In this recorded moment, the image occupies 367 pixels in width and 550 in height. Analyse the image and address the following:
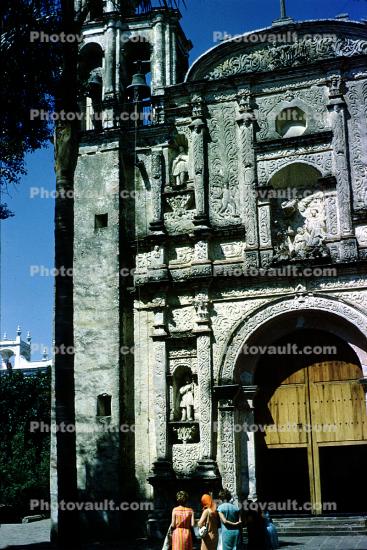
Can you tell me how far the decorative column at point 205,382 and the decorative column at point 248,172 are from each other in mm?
1403

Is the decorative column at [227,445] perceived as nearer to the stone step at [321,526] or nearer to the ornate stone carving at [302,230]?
the stone step at [321,526]

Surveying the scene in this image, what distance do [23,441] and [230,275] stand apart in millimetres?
15415

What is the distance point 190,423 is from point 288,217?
5091 mm

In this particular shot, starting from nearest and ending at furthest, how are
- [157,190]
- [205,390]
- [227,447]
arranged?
[227,447], [205,390], [157,190]

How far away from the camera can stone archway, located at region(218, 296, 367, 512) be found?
53.6 feet

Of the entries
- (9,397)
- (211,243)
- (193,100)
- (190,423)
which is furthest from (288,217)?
(9,397)

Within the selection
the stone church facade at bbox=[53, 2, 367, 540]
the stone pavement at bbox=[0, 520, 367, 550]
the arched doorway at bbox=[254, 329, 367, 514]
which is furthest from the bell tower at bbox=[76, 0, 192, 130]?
the stone pavement at bbox=[0, 520, 367, 550]

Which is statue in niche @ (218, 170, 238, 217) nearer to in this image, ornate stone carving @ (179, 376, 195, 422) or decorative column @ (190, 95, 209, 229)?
decorative column @ (190, 95, 209, 229)

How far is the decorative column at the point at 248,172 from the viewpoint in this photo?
17.3 metres

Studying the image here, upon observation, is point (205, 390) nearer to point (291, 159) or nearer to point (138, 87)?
point (291, 159)

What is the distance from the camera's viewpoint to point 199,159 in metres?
18.2

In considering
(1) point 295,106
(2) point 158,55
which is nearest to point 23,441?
(2) point 158,55

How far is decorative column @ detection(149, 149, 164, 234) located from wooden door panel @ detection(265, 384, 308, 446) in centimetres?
464

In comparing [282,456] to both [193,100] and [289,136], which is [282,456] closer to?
[289,136]
